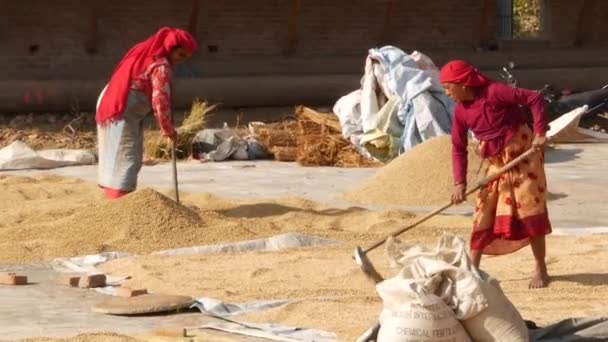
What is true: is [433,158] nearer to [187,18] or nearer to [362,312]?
[362,312]

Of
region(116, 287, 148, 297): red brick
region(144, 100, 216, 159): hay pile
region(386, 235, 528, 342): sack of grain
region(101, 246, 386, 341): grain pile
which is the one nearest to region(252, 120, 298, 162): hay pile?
region(144, 100, 216, 159): hay pile

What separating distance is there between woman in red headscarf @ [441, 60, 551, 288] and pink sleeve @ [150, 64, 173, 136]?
312 centimetres

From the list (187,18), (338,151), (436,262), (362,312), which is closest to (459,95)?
(362,312)

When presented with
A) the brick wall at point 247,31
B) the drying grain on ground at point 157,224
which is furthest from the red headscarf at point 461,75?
the brick wall at point 247,31

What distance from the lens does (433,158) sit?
40.8ft

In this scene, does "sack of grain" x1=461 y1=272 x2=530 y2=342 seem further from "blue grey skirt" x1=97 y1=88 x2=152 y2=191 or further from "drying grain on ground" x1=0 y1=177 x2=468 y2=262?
"blue grey skirt" x1=97 y1=88 x2=152 y2=191

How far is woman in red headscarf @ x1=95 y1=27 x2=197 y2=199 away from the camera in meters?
10.8

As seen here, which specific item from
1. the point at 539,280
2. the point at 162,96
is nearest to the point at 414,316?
the point at 539,280

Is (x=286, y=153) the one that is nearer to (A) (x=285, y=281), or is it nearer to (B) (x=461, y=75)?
(A) (x=285, y=281)

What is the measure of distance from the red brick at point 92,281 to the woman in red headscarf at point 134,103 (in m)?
2.52

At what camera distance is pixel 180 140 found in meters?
15.7

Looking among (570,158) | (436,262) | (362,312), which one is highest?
(436,262)

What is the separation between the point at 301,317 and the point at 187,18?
12.3 metres

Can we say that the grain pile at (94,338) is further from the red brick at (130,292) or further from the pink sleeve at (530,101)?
the pink sleeve at (530,101)
